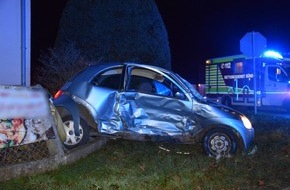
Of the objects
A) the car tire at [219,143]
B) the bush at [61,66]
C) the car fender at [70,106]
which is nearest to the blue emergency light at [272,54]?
the bush at [61,66]

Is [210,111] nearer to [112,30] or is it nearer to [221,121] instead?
[221,121]

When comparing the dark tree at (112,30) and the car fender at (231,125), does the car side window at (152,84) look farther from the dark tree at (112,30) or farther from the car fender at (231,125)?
the dark tree at (112,30)

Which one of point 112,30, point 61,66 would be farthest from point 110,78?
point 112,30

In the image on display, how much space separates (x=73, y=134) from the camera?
26.6 ft

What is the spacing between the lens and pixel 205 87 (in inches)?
983

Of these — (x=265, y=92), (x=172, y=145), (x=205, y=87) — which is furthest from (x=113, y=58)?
(x=205, y=87)

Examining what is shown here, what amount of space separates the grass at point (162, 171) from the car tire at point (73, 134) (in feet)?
1.14

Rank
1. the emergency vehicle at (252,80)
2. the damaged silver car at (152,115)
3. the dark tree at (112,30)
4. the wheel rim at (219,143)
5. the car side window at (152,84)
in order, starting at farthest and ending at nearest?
the emergency vehicle at (252,80) → the dark tree at (112,30) → the car side window at (152,84) → the wheel rim at (219,143) → the damaged silver car at (152,115)

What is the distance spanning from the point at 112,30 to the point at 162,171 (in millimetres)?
7681

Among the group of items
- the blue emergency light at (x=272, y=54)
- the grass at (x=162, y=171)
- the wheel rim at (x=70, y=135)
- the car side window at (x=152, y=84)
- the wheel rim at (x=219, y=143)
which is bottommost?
the grass at (x=162, y=171)

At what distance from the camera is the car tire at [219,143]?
8.42 m

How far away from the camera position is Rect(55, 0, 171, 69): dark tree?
1370cm

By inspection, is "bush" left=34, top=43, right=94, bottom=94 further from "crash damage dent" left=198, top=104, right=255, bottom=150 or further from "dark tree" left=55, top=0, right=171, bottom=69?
"crash damage dent" left=198, top=104, right=255, bottom=150

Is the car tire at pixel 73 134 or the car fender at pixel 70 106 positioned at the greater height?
the car fender at pixel 70 106
